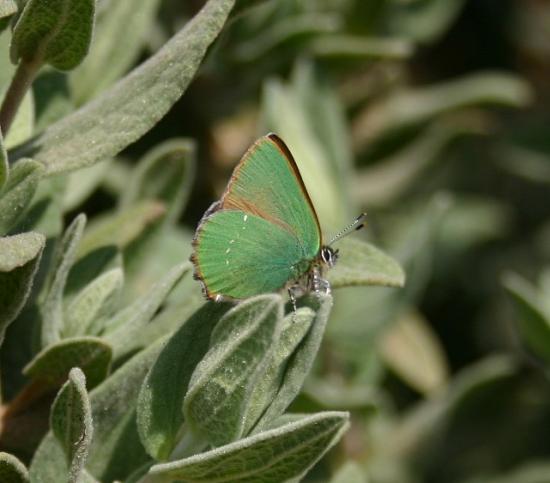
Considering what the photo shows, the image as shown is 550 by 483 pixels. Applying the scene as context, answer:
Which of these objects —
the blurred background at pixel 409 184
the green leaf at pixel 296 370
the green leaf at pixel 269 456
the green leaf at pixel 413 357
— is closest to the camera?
the green leaf at pixel 269 456

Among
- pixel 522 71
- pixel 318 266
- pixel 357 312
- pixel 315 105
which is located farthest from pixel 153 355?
pixel 522 71

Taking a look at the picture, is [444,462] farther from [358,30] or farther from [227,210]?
[227,210]

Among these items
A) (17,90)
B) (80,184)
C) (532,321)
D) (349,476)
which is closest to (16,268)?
(17,90)

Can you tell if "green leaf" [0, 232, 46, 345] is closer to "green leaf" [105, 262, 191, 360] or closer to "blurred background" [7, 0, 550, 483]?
"green leaf" [105, 262, 191, 360]

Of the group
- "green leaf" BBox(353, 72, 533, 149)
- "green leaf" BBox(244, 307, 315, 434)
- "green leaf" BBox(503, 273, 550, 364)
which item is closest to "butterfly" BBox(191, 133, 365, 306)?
"green leaf" BBox(244, 307, 315, 434)

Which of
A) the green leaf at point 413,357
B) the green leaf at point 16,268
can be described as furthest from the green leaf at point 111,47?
the green leaf at point 413,357

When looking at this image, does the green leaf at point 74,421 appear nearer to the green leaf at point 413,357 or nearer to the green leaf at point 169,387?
the green leaf at point 169,387

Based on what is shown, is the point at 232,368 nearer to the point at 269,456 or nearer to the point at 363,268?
the point at 269,456
